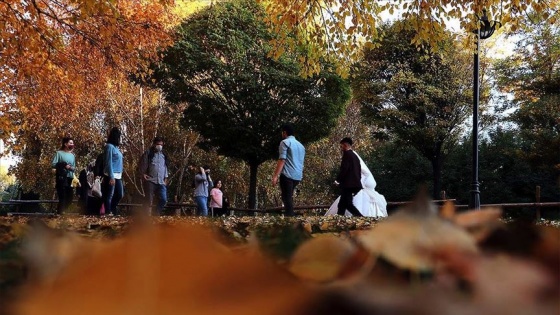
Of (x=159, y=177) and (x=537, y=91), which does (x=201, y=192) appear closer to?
(x=159, y=177)

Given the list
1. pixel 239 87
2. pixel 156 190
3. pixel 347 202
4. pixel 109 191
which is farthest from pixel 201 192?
pixel 239 87

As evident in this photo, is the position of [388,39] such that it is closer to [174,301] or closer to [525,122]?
[525,122]

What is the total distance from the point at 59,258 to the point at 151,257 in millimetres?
88

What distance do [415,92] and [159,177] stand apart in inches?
693

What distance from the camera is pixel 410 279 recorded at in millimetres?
309

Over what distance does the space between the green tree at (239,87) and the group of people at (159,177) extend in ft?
30.8

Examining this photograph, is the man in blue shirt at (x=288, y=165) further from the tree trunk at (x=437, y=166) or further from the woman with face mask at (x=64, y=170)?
the tree trunk at (x=437, y=166)

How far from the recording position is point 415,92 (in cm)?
2575

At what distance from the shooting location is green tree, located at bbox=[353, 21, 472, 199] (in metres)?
25.2

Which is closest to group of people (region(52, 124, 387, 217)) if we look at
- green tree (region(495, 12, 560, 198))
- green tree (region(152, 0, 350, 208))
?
green tree (region(152, 0, 350, 208))

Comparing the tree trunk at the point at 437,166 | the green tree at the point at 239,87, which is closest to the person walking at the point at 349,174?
the green tree at the point at 239,87

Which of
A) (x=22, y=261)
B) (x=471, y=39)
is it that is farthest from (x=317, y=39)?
(x=22, y=261)

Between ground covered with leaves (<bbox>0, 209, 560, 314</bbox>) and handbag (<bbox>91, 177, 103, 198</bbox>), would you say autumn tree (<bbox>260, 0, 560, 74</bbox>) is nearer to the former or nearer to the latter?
handbag (<bbox>91, 177, 103, 198</bbox>)

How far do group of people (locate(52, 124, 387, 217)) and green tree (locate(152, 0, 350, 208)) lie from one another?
30.8ft
